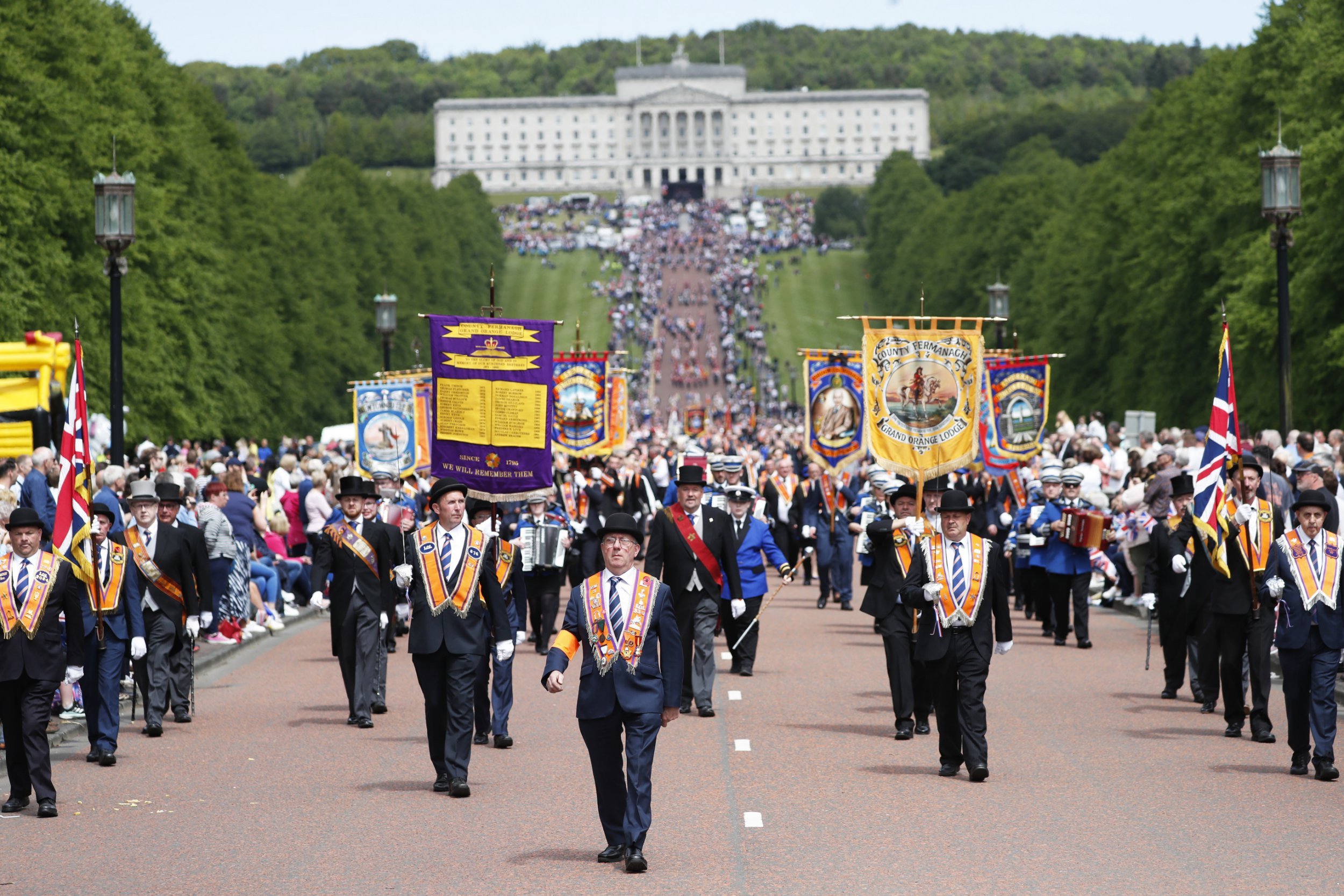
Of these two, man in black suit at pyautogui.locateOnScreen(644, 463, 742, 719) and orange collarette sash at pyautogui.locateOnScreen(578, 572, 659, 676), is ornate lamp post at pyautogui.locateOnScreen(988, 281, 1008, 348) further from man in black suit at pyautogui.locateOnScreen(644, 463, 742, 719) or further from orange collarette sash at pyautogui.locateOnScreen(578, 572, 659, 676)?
orange collarette sash at pyautogui.locateOnScreen(578, 572, 659, 676)

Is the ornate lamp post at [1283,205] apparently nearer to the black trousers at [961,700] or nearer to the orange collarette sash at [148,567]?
the black trousers at [961,700]

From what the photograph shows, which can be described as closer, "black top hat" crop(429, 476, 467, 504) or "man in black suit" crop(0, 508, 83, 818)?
"man in black suit" crop(0, 508, 83, 818)

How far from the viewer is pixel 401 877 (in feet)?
30.6

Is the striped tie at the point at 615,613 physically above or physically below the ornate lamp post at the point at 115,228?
below

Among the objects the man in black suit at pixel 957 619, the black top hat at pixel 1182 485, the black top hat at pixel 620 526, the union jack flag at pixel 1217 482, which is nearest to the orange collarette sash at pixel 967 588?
the man in black suit at pixel 957 619

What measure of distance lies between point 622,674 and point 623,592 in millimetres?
406

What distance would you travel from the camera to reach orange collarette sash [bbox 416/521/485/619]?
12016 millimetres

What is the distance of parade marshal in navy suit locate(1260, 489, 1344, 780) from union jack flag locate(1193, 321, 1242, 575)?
131 cm

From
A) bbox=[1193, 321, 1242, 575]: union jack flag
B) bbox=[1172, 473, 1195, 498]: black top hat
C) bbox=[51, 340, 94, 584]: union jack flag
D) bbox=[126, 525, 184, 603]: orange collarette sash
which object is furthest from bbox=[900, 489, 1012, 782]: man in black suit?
bbox=[126, 525, 184, 603]: orange collarette sash

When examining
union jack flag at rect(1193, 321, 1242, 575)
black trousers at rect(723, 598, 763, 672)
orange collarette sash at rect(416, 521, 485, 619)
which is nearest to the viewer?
orange collarette sash at rect(416, 521, 485, 619)

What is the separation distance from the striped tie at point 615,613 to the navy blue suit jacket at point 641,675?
0.41 feet

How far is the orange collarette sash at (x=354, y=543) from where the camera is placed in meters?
15.1

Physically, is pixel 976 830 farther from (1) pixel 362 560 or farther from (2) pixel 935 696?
(1) pixel 362 560

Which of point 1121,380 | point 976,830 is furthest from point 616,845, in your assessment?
point 1121,380
